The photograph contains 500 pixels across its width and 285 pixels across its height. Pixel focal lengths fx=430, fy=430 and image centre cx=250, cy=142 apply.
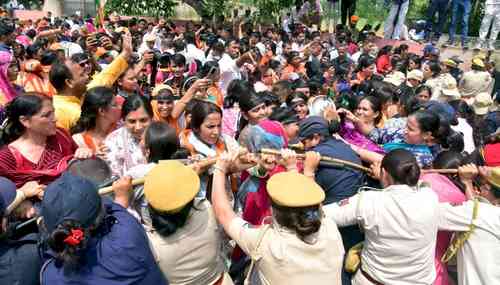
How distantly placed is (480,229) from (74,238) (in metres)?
2.21

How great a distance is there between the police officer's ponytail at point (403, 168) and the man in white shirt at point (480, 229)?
296 millimetres

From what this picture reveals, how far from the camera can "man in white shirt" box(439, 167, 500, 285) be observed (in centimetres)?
251

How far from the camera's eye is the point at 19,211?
7.43 feet

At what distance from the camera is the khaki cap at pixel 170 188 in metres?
1.97

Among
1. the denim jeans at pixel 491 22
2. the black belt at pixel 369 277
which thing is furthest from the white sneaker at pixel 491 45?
the black belt at pixel 369 277

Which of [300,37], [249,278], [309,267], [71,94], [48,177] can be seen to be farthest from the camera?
[300,37]

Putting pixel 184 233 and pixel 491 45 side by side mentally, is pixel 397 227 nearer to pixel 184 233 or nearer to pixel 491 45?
pixel 184 233

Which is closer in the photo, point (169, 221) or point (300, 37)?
point (169, 221)

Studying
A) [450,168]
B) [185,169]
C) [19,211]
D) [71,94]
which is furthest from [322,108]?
[19,211]

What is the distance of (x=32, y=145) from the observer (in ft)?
9.32

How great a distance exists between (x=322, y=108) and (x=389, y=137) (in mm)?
948

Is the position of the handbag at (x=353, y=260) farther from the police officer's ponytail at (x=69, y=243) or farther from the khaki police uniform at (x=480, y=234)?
the police officer's ponytail at (x=69, y=243)

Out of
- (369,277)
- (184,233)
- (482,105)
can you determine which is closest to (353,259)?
(369,277)

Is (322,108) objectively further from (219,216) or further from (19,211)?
(19,211)
